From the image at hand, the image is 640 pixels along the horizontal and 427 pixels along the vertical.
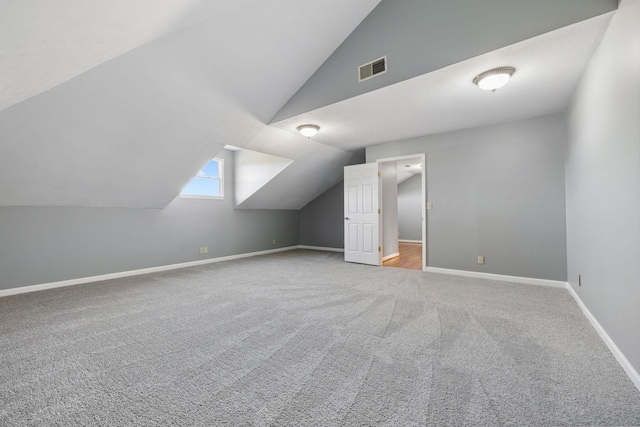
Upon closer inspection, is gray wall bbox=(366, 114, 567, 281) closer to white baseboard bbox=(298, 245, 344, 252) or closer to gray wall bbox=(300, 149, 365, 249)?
gray wall bbox=(300, 149, 365, 249)

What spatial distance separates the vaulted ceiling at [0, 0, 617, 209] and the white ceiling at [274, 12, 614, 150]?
2 cm

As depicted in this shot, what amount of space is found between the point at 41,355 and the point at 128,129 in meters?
2.48

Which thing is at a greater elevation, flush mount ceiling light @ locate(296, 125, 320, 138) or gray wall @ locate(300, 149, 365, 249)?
flush mount ceiling light @ locate(296, 125, 320, 138)

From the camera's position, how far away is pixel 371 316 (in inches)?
105

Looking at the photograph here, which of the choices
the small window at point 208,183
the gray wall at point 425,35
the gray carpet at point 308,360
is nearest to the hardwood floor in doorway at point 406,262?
the gray carpet at point 308,360

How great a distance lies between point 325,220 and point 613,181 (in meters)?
6.14

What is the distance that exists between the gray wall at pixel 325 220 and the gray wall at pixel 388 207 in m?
1.61

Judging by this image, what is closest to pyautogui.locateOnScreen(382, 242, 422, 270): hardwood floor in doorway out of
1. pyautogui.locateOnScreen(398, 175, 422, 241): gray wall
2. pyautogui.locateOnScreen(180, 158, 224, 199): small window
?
pyautogui.locateOnScreen(398, 175, 422, 241): gray wall

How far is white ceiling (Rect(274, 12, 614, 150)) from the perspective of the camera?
228 cm

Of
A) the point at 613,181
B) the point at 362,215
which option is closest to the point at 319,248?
the point at 362,215

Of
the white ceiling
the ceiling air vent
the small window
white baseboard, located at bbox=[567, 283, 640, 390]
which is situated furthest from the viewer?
the small window

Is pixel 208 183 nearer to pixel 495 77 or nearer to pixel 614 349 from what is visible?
pixel 495 77

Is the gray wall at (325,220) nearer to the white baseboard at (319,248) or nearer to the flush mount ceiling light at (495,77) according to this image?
the white baseboard at (319,248)

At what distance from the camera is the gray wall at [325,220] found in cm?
744
